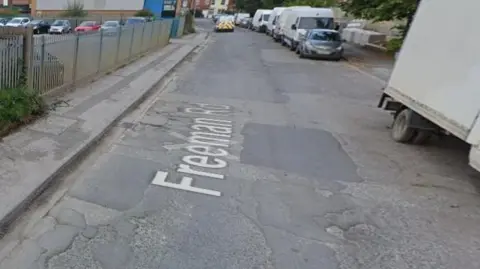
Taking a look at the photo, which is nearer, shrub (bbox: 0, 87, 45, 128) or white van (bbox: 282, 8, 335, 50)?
shrub (bbox: 0, 87, 45, 128)

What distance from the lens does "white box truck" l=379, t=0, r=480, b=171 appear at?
5.21 meters

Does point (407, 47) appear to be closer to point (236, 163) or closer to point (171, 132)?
point (236, 163)

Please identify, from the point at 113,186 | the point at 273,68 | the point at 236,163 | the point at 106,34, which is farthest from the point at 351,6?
the point at 113,186

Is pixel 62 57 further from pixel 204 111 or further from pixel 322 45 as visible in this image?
pixel 322 45

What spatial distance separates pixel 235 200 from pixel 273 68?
44.8 feet

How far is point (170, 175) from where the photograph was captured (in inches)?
203

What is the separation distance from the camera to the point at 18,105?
6.34 meters

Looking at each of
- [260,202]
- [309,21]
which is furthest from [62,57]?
[309,21]

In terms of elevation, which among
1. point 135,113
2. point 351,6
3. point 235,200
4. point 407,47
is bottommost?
point 135,113

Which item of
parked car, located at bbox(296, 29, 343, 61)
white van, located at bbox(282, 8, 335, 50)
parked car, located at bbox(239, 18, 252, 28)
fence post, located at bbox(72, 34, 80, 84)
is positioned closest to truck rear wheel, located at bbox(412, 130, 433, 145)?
fence post, located at bbox(72, 34, 80, 84)

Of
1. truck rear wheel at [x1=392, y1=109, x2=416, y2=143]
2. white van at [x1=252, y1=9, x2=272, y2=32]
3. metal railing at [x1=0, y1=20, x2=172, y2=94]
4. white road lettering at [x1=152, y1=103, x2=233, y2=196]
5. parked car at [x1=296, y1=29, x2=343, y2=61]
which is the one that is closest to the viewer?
white road lettering at [x1=152, y1=103, x2=233, y2=196]

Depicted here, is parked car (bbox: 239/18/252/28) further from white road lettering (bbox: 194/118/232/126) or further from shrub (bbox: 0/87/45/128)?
shrub (bbox: 0/87/45/128)

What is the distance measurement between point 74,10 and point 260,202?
167ft

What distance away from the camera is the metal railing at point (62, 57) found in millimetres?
6569
